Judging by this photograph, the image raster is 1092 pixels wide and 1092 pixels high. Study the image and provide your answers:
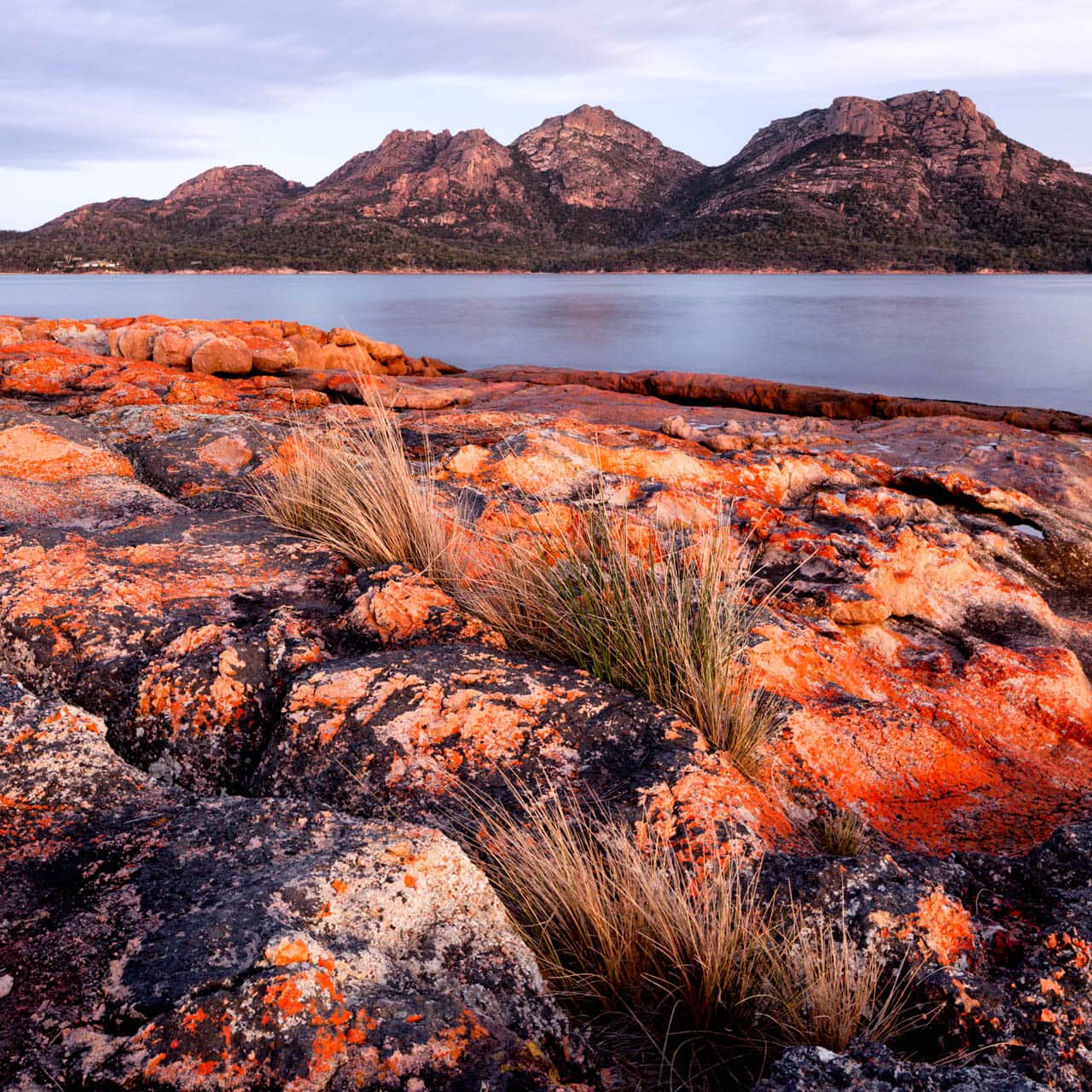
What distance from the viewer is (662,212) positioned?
465ft

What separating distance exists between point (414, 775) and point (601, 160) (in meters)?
175

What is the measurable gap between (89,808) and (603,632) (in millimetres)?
1750

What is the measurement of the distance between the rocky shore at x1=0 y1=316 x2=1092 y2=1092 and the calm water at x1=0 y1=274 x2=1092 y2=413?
11.9 metres

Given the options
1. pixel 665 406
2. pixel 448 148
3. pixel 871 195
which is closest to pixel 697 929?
pixel 665 406

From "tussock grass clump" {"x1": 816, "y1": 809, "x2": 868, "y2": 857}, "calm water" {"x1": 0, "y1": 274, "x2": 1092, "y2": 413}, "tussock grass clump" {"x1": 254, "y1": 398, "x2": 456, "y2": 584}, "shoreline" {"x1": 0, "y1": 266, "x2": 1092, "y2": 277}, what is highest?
"shoreline" {"x1": 0, "y1": 266, "x2": 1092, "y2": 277}

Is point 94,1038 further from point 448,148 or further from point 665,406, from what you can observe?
point 448,148

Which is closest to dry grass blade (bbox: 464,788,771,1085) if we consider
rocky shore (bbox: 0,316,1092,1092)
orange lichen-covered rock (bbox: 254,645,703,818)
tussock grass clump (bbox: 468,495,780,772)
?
rocky shore (bbox: 0,316,1092,1092)

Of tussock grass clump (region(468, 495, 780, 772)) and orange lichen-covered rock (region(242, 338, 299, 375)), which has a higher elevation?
orange lichen-covered rock (region(242, 338, 299, 375))

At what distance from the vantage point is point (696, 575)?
3.34 meters

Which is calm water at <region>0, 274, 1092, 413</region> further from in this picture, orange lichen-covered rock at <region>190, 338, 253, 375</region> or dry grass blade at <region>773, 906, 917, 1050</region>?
dry grass blade at <region>773, 906, 917, 1050</region>

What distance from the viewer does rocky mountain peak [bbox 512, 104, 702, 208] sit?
146000 mm

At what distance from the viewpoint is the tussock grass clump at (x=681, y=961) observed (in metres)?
1.52

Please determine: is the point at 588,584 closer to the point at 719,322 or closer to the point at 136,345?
the point at 136,345

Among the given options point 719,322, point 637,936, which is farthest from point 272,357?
point 719,322
